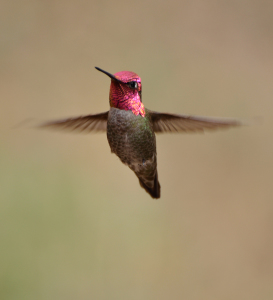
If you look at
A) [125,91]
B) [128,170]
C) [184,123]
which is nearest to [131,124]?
[125,91]

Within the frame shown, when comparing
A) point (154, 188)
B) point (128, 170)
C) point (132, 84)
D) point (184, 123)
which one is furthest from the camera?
point (128, 170)

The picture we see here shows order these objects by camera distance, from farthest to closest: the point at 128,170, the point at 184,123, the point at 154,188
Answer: the point at 128,170, the point at 154,188, the point at 184,123

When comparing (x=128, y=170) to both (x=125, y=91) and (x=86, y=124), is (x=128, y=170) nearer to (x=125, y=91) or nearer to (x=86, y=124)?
(x=86, y=124)

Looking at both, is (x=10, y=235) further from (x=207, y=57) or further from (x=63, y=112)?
(x=207, y=57)

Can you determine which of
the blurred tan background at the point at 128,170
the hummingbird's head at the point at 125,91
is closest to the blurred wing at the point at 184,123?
the hummingbird's head at the point at 125,91

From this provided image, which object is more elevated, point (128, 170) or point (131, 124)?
point (131, 124)

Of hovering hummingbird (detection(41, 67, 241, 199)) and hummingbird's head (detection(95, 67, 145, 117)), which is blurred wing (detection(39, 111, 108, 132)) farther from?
hummingbird's head (detection(95, 67, 145, 117))

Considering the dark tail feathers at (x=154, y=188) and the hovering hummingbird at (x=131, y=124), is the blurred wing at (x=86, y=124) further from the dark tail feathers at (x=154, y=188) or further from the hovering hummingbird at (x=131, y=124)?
the dark tail feathers at (x=154, y=188)
